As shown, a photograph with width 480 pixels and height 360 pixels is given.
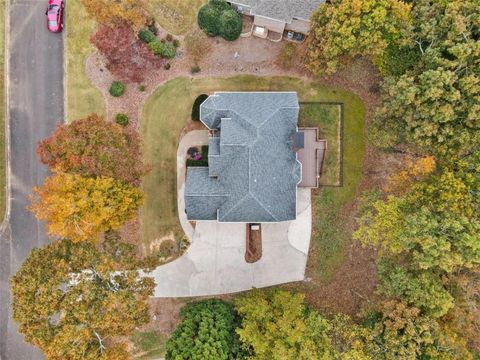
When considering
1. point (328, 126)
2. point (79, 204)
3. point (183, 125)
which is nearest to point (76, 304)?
point (79, 204)

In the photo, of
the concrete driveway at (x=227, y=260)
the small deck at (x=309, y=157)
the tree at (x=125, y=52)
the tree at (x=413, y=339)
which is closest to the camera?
the tree at (x=413, y=339)

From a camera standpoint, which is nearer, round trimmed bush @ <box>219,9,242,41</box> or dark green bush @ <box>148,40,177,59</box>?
round trimmed bush @ <box>219,9,242,41</box>

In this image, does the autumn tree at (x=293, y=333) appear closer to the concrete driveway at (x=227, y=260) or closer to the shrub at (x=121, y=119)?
the concrete driveway at (x=227, y=260)

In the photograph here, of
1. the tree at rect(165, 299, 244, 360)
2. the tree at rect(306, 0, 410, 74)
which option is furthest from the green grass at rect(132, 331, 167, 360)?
the tree at rect(306, 0, 410, 74)

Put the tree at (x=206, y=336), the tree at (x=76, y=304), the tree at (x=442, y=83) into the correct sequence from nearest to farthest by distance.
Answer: the tree at (x=76, y=304)
the tree at (x=442, y=83)
the tree at (x=206, y=336)

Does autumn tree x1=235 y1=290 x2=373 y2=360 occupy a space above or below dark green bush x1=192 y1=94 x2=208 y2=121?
below

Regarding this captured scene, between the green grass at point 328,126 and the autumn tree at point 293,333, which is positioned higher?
the green grass at point 328,126

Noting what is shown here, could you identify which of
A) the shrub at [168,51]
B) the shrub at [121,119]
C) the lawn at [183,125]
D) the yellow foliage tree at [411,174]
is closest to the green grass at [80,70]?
the shrub at [121,119]

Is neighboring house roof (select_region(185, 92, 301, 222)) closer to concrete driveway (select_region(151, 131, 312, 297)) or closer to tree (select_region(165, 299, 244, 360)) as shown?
concrete driveway (select_region(151, 131, 312, 297))
